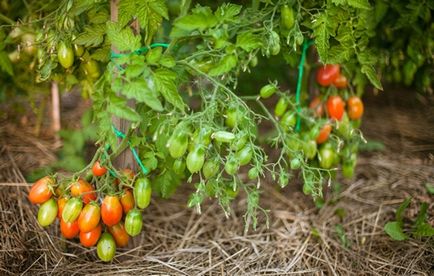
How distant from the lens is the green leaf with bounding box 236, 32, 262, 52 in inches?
56.0

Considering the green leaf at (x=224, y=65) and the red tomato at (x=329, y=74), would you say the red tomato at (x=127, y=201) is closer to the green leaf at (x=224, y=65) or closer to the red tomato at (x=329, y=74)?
the green leaf at (x=224, y=65)

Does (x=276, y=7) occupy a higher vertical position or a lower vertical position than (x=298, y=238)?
higher

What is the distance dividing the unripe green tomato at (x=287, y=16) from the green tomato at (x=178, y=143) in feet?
1.61

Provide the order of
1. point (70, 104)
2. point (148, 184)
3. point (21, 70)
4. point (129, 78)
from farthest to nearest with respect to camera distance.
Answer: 1. point (70, 104)
2. point (21, 70)
3. point (148, 184)
4. point (129, 78)

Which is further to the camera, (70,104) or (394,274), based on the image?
(70,104)

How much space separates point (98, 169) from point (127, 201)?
0.13 m

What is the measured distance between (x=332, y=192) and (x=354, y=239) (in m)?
0.33

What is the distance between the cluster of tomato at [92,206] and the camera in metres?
1.48

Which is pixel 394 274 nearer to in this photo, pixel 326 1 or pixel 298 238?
pixel 298 238

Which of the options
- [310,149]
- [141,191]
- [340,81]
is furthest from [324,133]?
[141,191]

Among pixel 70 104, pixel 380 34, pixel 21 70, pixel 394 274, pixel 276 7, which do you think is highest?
pixel 276 7

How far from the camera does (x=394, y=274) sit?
1684 millimetres

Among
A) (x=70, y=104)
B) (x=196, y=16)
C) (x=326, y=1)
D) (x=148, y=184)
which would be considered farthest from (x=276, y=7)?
(x=70, y=104)

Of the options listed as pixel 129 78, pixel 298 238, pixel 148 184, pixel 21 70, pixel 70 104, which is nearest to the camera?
pixel 129 78
